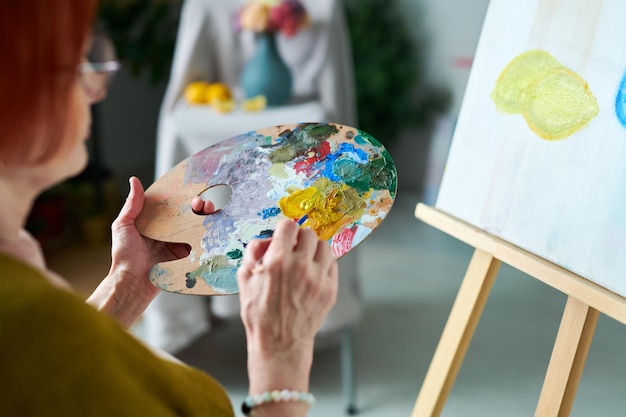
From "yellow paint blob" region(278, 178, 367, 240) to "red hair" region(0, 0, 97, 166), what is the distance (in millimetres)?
400

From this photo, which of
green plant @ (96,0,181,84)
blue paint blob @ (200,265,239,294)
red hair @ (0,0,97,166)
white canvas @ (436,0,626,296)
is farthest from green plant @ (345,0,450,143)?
red hair @ (0,0,97,166)

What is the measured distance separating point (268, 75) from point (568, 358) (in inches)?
53.0

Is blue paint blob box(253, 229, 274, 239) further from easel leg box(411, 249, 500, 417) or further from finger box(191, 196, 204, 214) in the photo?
easel leg box(411, 249, 500, 417)

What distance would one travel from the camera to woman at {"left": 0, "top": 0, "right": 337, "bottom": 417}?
60 cm

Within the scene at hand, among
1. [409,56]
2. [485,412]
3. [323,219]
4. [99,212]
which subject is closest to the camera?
[323,219]

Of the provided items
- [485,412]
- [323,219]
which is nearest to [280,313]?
[323,219]

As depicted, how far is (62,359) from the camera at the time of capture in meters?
0.62

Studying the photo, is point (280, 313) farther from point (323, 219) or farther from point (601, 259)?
point (601, 259)

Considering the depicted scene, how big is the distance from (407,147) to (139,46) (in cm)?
158

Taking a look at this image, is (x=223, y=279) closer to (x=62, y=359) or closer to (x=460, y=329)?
(x=62, y=359)

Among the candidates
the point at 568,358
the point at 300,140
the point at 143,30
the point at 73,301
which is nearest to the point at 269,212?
the point at 300,140

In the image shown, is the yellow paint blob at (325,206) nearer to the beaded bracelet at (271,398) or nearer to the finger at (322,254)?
the finger at (322,254)

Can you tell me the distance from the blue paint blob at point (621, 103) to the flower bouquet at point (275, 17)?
1307 millimetres

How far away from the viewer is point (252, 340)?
816 mm
